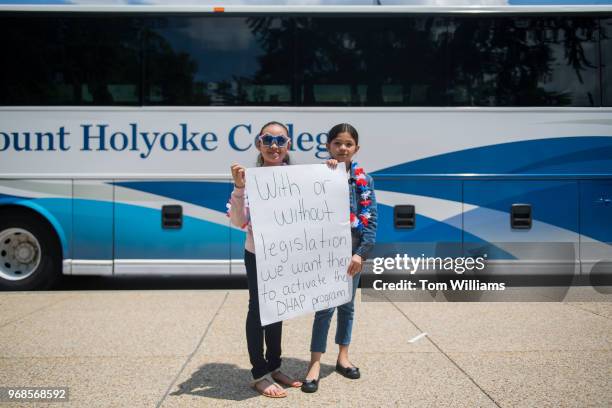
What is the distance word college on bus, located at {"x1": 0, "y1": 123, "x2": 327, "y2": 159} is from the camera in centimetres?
691

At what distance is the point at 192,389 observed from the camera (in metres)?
3.50

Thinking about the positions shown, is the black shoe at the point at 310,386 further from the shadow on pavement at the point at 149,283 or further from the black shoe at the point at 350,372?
the shadow on pavement at the point at 149,283

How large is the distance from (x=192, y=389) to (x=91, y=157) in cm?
444

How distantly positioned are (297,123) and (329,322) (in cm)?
391

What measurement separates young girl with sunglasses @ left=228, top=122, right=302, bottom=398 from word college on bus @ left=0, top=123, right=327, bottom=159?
3.55 m

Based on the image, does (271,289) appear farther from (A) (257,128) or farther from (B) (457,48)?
(B) (457,48)

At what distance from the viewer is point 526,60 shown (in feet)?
23.5

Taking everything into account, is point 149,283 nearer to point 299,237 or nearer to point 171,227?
point 171,227

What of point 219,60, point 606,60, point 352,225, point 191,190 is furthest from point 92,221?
point 606,60

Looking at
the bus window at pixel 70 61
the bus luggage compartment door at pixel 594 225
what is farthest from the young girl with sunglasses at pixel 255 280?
the bus luggage compartment door at pixel 594 225

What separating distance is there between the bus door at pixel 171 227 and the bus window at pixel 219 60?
1.20 m

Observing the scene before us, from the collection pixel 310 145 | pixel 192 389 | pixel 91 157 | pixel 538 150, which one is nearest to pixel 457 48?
pixel 538 150

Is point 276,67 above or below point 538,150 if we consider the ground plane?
above

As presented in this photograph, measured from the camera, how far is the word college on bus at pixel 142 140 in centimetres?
691
